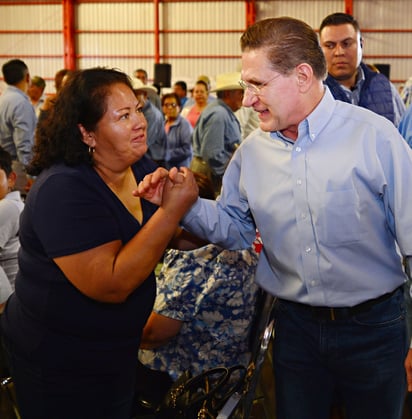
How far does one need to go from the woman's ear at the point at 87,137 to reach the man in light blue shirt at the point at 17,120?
4.26 meters

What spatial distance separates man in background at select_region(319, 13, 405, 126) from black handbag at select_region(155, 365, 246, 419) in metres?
1.49

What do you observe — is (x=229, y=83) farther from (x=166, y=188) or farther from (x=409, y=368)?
(x=409, y=368)

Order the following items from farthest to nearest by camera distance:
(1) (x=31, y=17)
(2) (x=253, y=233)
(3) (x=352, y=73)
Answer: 1. (1) (x=31, y=17)
2. (3) (x=352, y=73)
3. (2) (x=253, y=233)

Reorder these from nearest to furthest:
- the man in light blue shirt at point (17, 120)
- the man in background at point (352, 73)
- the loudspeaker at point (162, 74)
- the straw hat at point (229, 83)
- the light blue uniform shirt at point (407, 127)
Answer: the light blue uniform shirt at point (407, 127) → the man in background at point (352, 73) → the man in light blue shirt at point (17, 120) → the straw hat at point (229, 83) → the loudspeaker at point (162, 74)

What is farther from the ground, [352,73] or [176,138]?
[352,73]

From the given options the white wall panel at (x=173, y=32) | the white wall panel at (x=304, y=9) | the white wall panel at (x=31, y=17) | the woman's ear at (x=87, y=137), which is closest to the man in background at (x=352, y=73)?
the woman's ear at (x=87, y=137)

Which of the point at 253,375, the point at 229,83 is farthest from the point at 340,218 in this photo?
the point at 229,83

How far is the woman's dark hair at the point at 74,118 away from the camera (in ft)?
5.99

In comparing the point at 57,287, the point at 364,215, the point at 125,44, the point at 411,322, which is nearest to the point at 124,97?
→ the point at 57,287

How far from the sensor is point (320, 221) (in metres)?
1.77

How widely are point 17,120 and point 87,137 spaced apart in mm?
4488

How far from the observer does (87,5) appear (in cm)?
1730

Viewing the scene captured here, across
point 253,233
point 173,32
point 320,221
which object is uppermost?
point 173,32

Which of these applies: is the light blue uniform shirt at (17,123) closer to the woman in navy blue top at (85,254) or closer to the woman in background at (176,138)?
the woman in background at (176,138)
